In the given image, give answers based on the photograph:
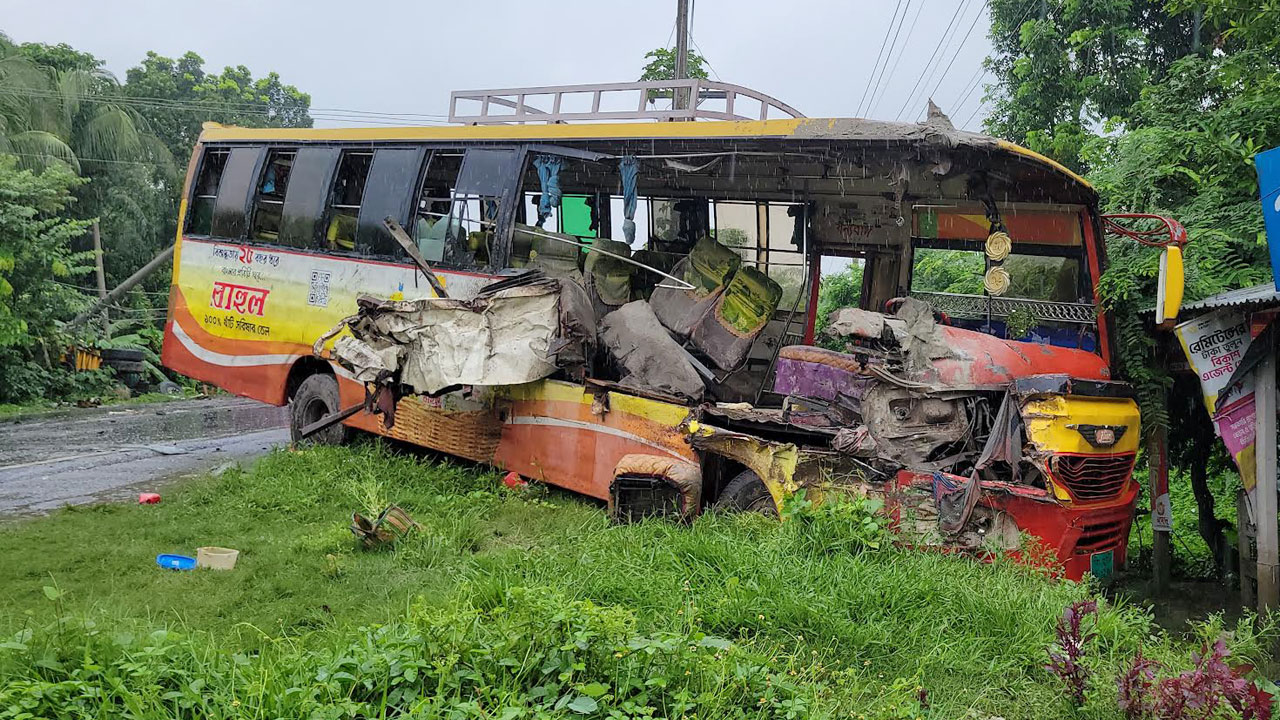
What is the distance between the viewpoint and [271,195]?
9.86 metres

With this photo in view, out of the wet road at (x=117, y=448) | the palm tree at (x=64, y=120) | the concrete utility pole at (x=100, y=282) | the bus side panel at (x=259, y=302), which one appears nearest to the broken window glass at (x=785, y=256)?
the bus side panel at (x=259, y=302)

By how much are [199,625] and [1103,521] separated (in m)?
4.91

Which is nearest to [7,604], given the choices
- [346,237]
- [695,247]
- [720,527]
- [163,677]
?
[163,677]

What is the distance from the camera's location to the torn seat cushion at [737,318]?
25.0 feet

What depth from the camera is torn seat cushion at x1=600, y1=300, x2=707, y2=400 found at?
7.07 meters

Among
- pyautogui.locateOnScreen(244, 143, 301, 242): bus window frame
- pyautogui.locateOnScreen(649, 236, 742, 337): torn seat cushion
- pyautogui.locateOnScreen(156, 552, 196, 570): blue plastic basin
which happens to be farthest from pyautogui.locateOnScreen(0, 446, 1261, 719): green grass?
pyautogui.locateOnScreen(244, 143, 301, 242): bus window frame

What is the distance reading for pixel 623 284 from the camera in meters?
8.57

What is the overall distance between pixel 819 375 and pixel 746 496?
3.01 ft

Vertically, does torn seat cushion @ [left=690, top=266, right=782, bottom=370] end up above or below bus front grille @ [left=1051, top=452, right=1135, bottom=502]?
above

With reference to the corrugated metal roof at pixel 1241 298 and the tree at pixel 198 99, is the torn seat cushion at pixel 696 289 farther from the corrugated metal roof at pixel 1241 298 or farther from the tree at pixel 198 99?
the tree at pixel 198 99

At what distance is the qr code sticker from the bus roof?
1.34 m

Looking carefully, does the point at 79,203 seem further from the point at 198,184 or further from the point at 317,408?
the point at 317,408

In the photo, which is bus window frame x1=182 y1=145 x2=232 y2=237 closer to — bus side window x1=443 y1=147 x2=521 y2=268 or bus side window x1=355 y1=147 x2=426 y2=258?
bus side window x1=355 y1=147 x2=426 y2=258

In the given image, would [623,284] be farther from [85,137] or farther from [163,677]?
[85,137]
